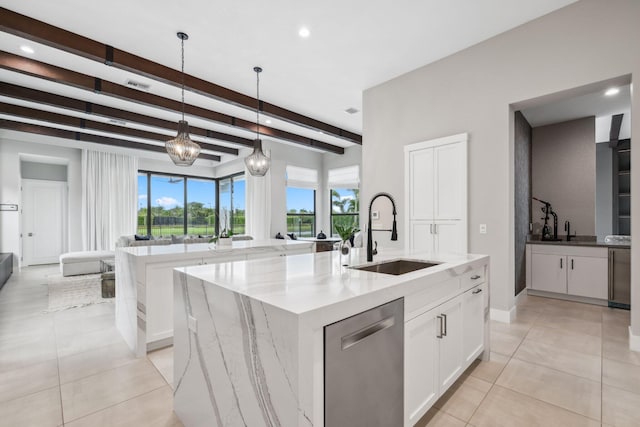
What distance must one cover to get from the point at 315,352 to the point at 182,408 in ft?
3.93

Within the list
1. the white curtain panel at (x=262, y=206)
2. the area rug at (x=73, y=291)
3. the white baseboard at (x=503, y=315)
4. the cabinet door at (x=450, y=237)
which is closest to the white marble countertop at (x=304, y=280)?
the cabinet door at (x=450, y=237)

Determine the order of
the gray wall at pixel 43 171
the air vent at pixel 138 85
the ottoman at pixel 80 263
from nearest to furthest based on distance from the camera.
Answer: the air vent at pixel 138 85, the ottoman at pixel 80 263, the gray wall at pixel 43 171

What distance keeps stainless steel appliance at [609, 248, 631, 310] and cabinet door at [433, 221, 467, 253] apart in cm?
195

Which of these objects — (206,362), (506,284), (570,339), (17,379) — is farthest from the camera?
(506,284)

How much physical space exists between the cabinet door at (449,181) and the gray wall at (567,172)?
7.48ft

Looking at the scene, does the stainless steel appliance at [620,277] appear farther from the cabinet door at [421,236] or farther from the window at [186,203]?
the window at [186,203]

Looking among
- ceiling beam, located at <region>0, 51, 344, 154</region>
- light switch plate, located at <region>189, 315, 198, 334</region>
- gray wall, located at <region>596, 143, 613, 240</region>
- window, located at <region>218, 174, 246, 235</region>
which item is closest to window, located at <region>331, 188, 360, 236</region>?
window, located at <region>218, 174, 246, 235</region>

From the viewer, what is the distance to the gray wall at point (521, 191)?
3704 mm

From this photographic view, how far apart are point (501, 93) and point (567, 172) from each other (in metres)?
2.35

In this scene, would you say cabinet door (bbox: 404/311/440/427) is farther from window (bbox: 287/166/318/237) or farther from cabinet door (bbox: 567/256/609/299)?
window (bbox: 287/166/318/237)

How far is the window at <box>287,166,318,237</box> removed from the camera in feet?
27.8

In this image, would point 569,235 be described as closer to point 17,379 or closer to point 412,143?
point 412,143

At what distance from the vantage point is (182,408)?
1.67m

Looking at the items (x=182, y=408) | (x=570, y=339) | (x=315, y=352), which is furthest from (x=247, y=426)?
(x=570, y=339)
